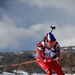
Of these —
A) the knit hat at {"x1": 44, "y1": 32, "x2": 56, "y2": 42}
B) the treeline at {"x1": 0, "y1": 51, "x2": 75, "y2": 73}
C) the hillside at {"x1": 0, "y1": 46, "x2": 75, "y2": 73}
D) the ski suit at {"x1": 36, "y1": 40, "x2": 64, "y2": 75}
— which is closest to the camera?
the knit hat at {"x1": 44, "y1": 32, "x2": 56, "y2": 42}

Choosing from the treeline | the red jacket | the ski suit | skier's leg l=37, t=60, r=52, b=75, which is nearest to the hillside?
the treeline

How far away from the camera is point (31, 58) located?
12375 mm

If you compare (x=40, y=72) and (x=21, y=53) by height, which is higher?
(x=21, y=53)

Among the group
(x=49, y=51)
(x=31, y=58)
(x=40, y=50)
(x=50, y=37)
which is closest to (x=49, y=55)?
(x=49, y=51)

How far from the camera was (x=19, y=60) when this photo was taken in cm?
1338

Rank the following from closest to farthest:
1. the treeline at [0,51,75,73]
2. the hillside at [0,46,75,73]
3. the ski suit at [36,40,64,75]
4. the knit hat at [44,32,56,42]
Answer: the knit hat at [44,32,56,42]
the ski suit at [36,40,64,75]
the hillside at [0,46,75,73]
the treeline at [0,51,75,73]

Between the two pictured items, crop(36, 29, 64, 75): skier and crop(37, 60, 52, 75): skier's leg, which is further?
crop(37, 60, 52, 75): skier's leg

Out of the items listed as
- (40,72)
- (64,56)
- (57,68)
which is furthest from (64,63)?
(57,68)

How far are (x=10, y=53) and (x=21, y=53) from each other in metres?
0.51

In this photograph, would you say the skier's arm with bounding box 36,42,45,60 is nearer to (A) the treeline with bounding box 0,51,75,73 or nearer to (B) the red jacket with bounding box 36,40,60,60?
(B) the red jacket with bounding box 36,40,60,60

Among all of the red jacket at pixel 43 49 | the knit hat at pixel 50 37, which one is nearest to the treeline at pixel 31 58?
the red jacket at pixel 43 49

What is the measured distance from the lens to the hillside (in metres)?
10.6

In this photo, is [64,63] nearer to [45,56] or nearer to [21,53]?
[21,53]

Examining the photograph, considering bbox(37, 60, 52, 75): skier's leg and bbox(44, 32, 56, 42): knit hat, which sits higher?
bbox(44, 32, 56, 42): knit hat
